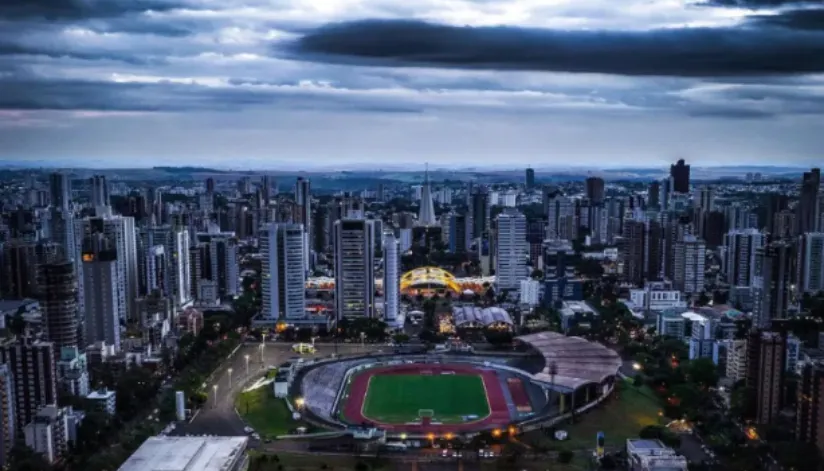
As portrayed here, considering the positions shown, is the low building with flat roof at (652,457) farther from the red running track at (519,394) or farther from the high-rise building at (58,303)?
the high-rise building at (58,303)

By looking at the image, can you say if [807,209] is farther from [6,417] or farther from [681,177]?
[6,417]

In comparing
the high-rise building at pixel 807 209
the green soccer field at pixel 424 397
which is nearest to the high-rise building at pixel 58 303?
the green soccer field at pixel 424 397

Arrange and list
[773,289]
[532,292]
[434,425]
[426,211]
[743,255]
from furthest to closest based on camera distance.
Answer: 1. [426,211]
2. [743,255]
3. [532,292]
4. [773,289]
5. [434,425]

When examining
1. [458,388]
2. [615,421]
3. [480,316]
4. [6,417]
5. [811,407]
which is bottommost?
[458,388]

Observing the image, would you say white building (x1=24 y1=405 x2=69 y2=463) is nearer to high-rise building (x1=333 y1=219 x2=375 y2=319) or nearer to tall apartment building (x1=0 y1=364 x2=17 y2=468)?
tall apartment building (x1=0 y1=364 x2=17 y2=468)

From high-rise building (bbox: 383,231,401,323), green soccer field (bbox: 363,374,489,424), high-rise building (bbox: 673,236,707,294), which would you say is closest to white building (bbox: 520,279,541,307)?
high-rise building (bbox: 383,231,401,323)

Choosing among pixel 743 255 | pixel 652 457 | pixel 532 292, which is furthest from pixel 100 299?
pixel 743 255
